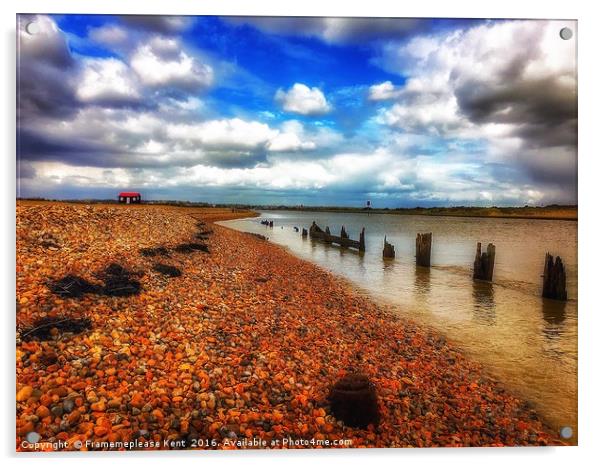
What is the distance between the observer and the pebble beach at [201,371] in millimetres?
3461

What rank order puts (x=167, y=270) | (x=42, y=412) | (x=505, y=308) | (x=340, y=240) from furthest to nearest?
1. (x=340, y=240)
2. (x=505, y=308)
3. (x=167, y=270)
4. (x=42, y=412)

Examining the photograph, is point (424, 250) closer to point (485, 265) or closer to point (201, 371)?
point (485, 265)

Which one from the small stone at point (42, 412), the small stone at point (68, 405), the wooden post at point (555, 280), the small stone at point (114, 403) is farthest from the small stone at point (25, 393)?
the wooden post at point (555, 280)

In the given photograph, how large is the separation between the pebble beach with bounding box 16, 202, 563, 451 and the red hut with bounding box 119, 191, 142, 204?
0.37 metres

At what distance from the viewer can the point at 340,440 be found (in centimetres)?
368

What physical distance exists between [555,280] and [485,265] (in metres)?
3.24

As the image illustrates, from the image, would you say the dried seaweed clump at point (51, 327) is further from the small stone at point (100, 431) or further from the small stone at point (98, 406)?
the small stone at point (100, 431)

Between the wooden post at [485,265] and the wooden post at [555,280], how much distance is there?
2540 mm

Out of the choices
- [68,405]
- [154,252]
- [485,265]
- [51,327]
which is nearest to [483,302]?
[485,265]

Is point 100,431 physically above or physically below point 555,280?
below

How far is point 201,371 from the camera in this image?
3748 millimetres
